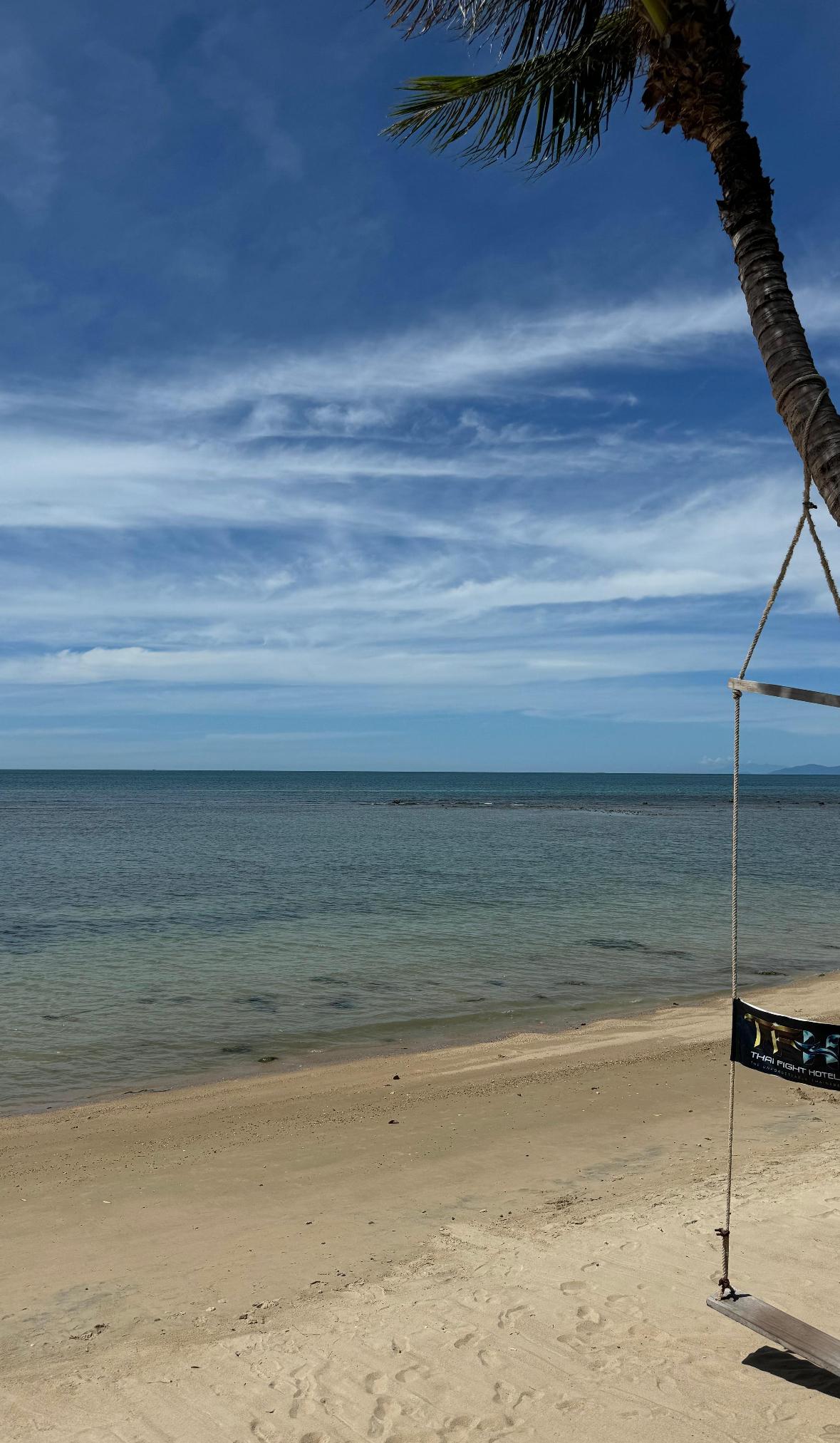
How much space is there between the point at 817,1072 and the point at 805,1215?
9.22 feet

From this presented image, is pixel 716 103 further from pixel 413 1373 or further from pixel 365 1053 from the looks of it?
pixel 365 1053

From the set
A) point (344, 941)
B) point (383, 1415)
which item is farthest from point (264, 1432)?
point (344, 941)

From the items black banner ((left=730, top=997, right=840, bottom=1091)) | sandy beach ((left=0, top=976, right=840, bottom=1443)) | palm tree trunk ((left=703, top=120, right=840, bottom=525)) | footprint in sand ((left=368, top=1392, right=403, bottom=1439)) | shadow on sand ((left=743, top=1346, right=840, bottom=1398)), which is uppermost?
palm tree trunk ((left=703, top=120, right=840, bottom=525))

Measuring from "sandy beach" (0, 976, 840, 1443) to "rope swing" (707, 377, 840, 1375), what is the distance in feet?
0.98

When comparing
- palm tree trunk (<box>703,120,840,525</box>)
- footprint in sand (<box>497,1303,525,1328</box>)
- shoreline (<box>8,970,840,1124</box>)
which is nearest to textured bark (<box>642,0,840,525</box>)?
palm tree trunk (<box>703,120,840,525</box>)

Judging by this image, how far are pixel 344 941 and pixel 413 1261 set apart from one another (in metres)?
13.9

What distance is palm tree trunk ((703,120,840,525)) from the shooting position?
4.58m

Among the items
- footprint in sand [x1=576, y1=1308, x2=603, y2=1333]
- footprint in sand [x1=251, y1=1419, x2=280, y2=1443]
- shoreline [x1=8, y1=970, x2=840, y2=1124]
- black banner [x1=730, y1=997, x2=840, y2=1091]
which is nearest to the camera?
footprint in sand [x1=251, y1=1419, x2=280, y2=1443]

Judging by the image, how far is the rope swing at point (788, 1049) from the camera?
4.23 metres

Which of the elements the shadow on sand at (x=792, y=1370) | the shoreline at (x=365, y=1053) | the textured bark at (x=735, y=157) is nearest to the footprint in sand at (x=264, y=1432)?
the shadow on sand at (x=792, y=1370)

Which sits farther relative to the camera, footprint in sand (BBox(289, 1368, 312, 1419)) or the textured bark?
the textured bark

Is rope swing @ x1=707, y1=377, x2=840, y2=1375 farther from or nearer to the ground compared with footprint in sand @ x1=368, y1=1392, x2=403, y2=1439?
farther from the ground

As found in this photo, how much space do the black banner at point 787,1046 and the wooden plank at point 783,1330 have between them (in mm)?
1114

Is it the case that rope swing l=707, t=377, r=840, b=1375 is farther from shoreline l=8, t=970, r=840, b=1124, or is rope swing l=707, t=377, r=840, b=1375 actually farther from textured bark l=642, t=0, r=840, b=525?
shoreline l=8, t=970, r=840, b=1124
